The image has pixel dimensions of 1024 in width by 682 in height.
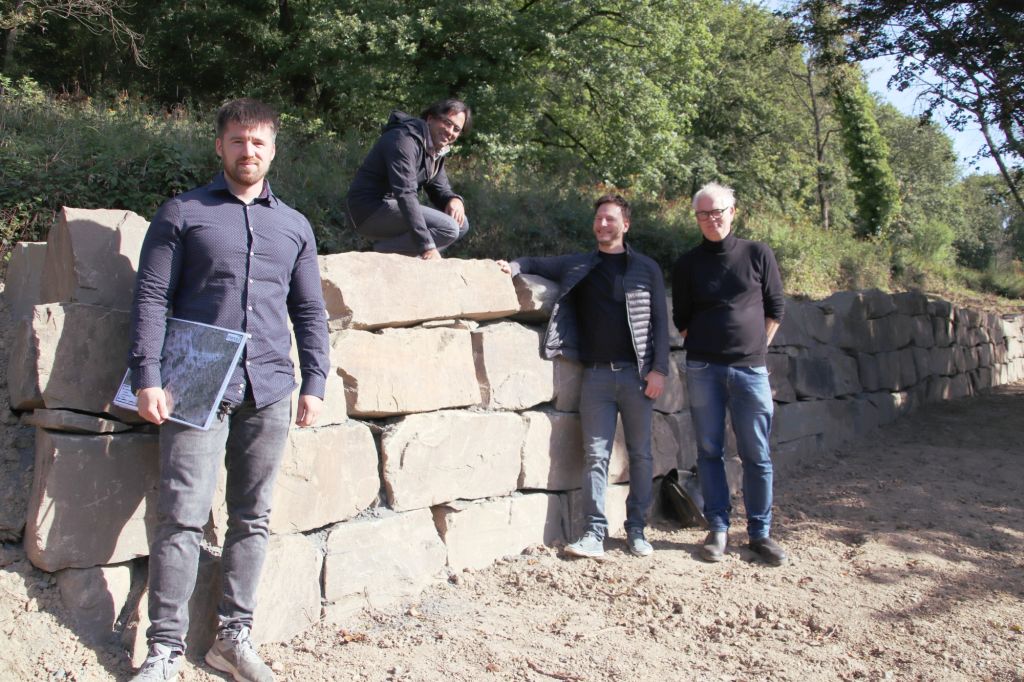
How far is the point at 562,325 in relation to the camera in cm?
466

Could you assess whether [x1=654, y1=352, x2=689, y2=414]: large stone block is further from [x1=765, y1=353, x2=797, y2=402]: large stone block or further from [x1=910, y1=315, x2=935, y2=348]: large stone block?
[x1=910, y1=315, x2=935, y2=348]: large stone block

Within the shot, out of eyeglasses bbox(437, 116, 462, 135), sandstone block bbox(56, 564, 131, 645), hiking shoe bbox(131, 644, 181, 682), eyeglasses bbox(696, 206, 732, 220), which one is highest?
eyeglasses bbox(437, 116, 462, 135)

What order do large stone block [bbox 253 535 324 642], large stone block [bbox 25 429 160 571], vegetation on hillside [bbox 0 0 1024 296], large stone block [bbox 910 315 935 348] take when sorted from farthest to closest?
large stone block [bbox 910 315 935 348], vegetation on hillside [bbox 0 0 1024 296], large stone block [bbox 253 535 324 642], large stone block [bbox 25 429 160 571]

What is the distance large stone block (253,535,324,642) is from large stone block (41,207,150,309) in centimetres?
115

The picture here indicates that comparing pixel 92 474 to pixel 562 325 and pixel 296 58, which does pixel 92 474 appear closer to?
pixel 562 325

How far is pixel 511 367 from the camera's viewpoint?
4.44m

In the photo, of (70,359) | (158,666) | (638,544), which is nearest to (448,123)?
(70,359)

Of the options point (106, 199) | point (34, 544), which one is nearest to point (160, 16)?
point (106, 199)

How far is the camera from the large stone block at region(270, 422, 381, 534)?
341 centimetres

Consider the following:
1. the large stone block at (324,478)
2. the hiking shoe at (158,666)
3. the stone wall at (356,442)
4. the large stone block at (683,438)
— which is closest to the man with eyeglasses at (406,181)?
the stone wall at (356,442)

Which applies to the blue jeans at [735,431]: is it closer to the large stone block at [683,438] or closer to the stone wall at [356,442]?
the stone wall at [356,442]

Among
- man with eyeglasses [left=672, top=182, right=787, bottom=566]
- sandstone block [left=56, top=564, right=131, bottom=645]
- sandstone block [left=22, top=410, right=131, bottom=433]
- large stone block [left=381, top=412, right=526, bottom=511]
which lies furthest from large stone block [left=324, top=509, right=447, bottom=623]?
man with eyeglasses [left=672, top=182, right=787, bottom=566]

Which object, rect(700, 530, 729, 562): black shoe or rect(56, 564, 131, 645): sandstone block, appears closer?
rect(56, 564, 131, 645): sandstone block

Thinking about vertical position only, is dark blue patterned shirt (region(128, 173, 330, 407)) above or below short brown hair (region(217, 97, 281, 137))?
below
